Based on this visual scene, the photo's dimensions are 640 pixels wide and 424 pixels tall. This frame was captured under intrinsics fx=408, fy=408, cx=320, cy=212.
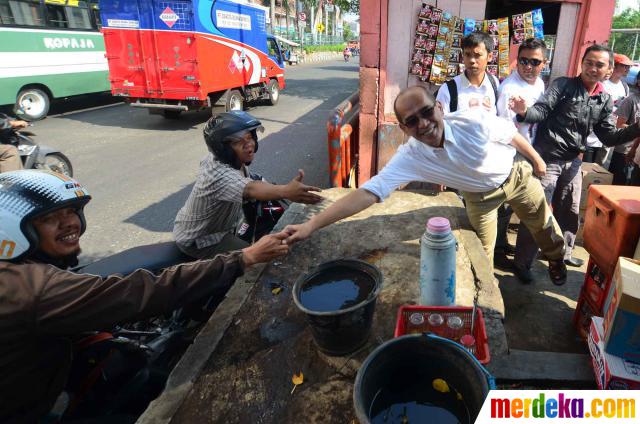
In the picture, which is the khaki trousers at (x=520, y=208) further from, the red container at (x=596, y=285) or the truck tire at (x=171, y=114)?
the truck tire at (x=171, y=114)

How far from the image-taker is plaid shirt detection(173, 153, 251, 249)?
2.80m

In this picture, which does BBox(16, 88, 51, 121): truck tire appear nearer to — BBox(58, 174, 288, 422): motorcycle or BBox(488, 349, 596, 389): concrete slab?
BBox(58, 174, 288, 422): motorcycle

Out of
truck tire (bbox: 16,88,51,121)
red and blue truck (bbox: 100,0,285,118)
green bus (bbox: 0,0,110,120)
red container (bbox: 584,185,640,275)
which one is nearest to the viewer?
red container (bbox: 584,185,640,275)

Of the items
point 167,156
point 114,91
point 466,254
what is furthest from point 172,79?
point 466,254

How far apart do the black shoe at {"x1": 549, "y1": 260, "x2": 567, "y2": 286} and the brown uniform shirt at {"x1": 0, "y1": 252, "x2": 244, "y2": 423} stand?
3.26 m

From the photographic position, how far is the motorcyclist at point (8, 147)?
5133 mm

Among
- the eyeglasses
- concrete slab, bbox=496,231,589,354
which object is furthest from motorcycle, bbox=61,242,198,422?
concrete slab, bbox=496,231,589,354

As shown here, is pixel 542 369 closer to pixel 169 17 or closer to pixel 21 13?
pixel 169 17

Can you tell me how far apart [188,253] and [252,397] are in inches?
50.0

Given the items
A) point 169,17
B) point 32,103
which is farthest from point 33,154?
point 32,103

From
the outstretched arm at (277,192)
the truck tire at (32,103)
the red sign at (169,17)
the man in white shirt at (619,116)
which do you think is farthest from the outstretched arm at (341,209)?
the truck tire at (32,103)

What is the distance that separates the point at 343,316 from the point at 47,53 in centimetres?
1300

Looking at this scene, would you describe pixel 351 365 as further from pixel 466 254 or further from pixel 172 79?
pixel 172 79

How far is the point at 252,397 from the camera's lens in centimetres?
200
